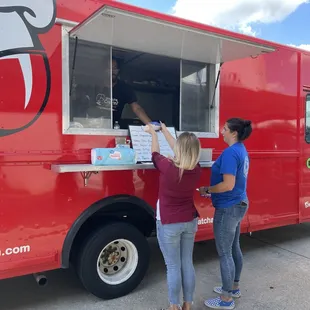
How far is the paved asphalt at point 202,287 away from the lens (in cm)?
352

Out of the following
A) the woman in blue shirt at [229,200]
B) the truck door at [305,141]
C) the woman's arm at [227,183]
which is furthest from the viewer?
the truck door at [305,141]

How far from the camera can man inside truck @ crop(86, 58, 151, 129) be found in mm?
3527

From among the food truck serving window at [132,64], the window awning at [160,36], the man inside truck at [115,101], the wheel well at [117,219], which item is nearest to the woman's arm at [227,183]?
the wheel well at [117,219]

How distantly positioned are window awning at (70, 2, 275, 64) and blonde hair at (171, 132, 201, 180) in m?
1.06

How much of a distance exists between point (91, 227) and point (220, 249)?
1.28 meters

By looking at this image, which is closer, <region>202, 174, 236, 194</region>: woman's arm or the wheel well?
<region>202, 174, 236, 194</region>: woman's arm

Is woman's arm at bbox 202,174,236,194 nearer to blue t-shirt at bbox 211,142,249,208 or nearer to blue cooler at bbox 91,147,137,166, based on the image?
blue t-shirt at bbox 211,142,249,208

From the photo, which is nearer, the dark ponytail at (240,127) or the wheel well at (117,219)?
the dark ponytail at (240,127)

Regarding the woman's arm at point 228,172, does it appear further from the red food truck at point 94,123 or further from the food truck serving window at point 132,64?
the food truck serving window at point 132,64

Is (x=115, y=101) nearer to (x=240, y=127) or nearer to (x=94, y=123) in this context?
(x=94, y=123)

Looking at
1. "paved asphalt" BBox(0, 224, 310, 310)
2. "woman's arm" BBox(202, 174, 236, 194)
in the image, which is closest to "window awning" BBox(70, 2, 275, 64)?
"woman's arm" BBox(202, 174, 236, 194)

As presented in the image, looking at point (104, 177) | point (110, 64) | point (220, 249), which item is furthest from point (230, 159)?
point (110, 64)

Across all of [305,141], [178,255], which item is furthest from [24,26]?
[305,141]

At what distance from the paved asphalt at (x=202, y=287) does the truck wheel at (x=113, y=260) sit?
0.14 m
